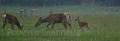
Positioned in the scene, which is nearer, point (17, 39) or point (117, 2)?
point (17, 39)

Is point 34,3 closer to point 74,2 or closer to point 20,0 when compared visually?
point 20,0

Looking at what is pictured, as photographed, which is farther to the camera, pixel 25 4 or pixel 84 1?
pixel 84 1

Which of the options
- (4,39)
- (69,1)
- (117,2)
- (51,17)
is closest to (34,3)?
(69,1)

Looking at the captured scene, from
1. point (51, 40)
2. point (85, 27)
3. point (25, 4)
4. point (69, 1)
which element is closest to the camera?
point (51, 40)

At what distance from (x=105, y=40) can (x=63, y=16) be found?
7.15 m

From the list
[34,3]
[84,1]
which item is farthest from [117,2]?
[34,3]

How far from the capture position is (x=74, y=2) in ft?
216

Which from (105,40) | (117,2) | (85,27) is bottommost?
(117,2)

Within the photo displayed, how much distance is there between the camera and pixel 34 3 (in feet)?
206

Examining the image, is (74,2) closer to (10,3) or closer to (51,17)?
(10,3)

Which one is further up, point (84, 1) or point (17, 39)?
point (17, 39)

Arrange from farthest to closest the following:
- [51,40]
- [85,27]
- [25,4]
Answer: [25,4], [85,27], [51,40]

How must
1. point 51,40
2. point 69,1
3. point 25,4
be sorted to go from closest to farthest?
point 51,40 < point 25,4 < point 69,1

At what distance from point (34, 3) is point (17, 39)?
53015mm
